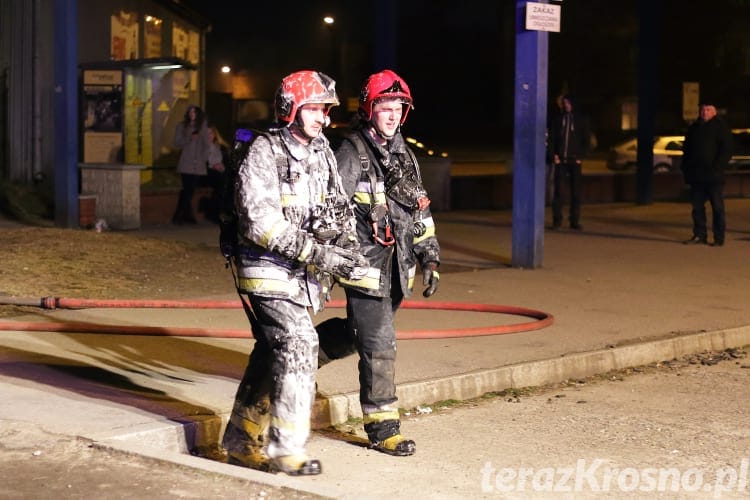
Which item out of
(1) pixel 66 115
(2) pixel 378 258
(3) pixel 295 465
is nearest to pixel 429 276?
(2) pixel 378 258

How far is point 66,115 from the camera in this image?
1706 centimetres

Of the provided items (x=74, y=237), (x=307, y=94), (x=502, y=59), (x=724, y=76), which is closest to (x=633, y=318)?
(x=307, y=94)

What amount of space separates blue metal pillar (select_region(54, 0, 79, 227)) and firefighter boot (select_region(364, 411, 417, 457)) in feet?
36.8

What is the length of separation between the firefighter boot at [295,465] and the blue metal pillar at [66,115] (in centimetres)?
1168

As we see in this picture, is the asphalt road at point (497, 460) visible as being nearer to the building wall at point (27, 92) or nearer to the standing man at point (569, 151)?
the standing man at point (569, 151)

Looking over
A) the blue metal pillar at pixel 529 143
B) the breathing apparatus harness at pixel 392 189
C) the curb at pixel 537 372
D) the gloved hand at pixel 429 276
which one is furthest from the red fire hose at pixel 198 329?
the blue metal pillar at pixel 529 143

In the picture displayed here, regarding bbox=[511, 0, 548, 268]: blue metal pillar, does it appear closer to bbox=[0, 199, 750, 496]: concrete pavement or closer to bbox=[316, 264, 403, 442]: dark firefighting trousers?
bbox=[0, 199, 750, 496]: concrete pavement

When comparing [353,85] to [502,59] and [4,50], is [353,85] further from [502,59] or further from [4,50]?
[4,50]

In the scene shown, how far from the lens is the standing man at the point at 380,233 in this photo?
6520 millimetres

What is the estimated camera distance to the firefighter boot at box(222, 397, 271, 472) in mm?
6258

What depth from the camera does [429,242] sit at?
6.77m

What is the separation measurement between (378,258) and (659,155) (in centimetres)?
2904

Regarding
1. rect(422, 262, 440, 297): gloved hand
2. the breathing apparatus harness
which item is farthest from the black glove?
rect(422, 262, 440, 297): gloved hand

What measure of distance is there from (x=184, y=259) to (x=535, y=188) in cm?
382
